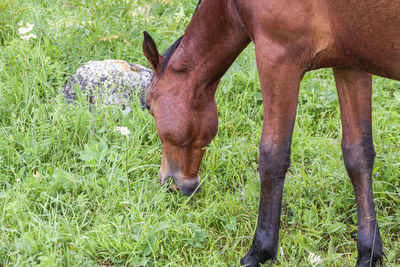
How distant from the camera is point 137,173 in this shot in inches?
152

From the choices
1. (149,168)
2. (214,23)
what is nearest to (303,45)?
(214,23)

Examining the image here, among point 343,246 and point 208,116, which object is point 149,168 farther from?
point 343,246

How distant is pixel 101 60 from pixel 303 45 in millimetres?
2859

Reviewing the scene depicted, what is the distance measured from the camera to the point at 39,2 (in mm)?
5875

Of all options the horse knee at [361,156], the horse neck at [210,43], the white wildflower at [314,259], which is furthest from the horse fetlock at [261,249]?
the horse neck at [210,43]

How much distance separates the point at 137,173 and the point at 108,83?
98 centimetres

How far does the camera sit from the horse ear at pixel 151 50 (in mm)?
3357

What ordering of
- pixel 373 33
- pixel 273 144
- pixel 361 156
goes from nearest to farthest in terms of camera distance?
1. pixel 373 33
2. pixel 273 144
3. pixel 361 156

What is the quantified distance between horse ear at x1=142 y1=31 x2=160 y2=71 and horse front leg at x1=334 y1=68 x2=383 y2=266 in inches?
46.8

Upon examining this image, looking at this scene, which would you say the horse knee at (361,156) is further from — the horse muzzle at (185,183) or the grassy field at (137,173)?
the horse muzzle at (185,183)

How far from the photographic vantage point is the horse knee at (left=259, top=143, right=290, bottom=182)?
9.53 ft

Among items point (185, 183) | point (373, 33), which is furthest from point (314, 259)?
point (373, 33)

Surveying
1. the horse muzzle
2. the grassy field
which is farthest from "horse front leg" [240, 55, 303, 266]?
the horse muzzle

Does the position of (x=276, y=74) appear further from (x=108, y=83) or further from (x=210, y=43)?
(x=108, y=83)
